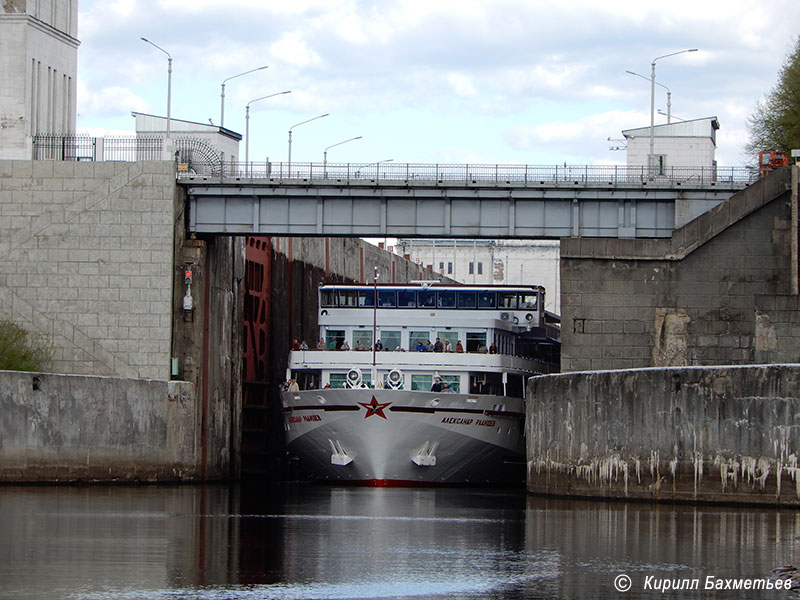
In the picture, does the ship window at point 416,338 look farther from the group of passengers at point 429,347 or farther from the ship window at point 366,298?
the ship window at point 366,298

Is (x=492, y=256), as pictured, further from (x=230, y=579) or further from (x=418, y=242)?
(x=230, y=579)

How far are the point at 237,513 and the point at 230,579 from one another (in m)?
15.9

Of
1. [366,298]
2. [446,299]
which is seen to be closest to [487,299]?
[446,299]

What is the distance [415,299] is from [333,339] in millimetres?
3851

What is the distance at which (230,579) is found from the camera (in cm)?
2923

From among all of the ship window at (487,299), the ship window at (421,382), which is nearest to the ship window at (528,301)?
the ship window at (487,299)

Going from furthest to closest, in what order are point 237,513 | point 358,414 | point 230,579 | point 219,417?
point 219,417, point 358,414, point 237,513, point 230,579

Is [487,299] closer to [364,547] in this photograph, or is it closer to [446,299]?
[446,299]

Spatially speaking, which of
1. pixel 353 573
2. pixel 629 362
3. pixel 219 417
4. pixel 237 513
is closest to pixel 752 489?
pixel 629 362

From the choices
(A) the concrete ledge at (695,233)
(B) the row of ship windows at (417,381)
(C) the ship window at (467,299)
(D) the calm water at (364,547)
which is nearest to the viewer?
(D) the calm water at (364,547)

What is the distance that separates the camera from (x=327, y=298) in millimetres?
65812

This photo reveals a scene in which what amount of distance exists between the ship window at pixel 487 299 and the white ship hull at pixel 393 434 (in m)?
4.14

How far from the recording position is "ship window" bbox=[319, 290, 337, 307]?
6562 cm

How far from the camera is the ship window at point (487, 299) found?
65.2m
